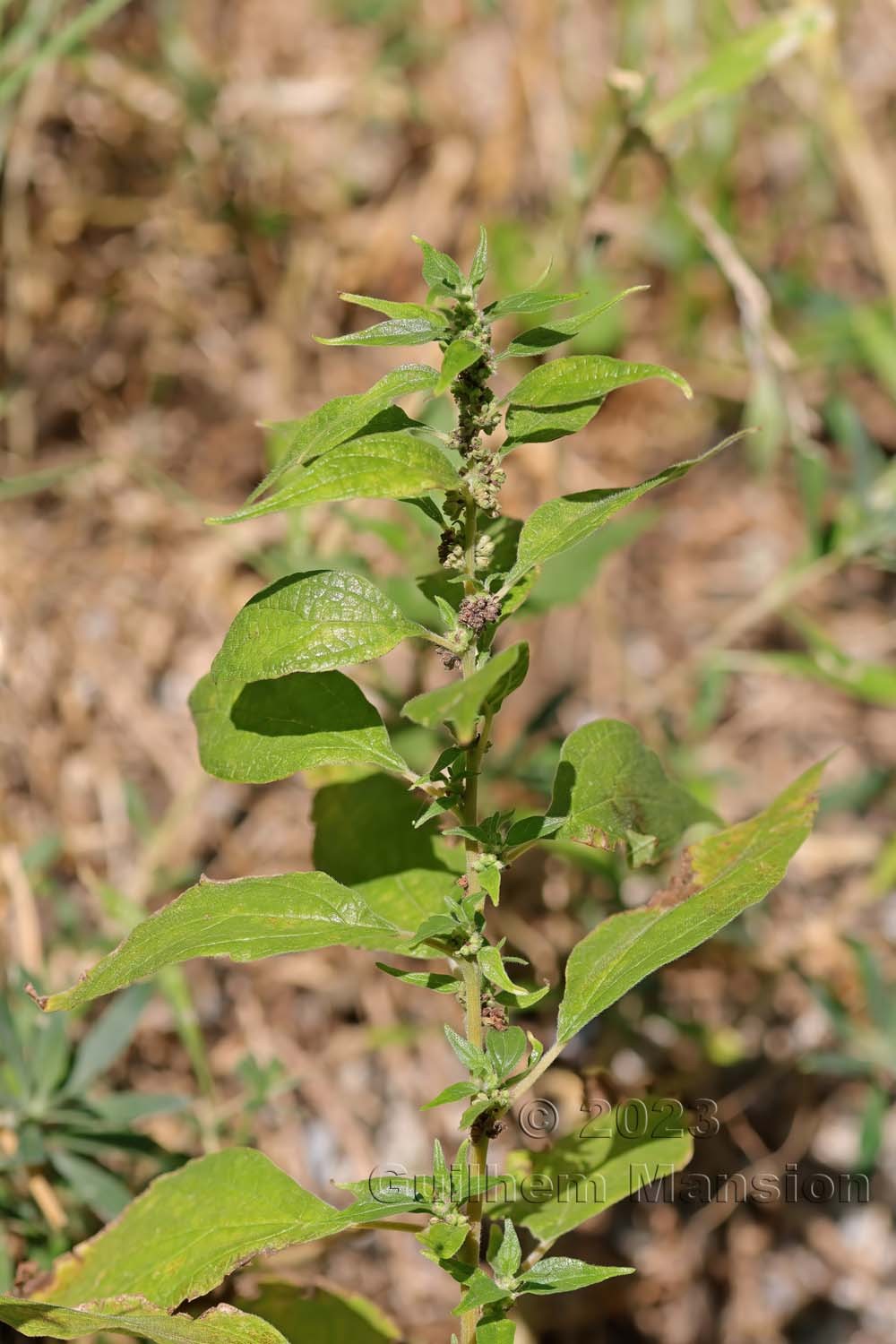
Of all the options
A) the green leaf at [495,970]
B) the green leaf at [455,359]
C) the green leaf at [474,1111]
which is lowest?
the green leaf at [474,1111]

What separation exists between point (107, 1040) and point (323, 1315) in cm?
53

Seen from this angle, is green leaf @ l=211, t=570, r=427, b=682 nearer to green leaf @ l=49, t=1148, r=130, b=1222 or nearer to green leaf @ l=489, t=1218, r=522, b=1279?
green leaf @ l=489, t=1218, r=522, b=1279

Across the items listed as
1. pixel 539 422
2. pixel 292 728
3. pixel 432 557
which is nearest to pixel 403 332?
pixel 539 422

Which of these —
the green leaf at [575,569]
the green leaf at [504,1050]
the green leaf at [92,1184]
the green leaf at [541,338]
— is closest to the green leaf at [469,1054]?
the green leaf at [504,1050]

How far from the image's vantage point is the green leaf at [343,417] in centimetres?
97

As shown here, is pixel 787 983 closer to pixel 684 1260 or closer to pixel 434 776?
pixel 684 1260

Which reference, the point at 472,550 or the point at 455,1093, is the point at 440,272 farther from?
the point at 455,1093

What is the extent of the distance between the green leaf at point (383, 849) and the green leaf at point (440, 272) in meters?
0.56

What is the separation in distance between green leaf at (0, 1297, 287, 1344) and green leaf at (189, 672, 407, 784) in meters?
0.45

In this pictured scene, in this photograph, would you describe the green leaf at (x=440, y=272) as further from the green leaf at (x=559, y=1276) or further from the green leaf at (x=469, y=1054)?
the green leaf at (x=559, y=1276)

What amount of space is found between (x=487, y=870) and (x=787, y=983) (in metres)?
1.79

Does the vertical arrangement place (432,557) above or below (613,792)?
above

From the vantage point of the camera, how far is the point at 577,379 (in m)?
1.02

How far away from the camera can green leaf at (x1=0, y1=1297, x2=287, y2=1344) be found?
101 centimetres
